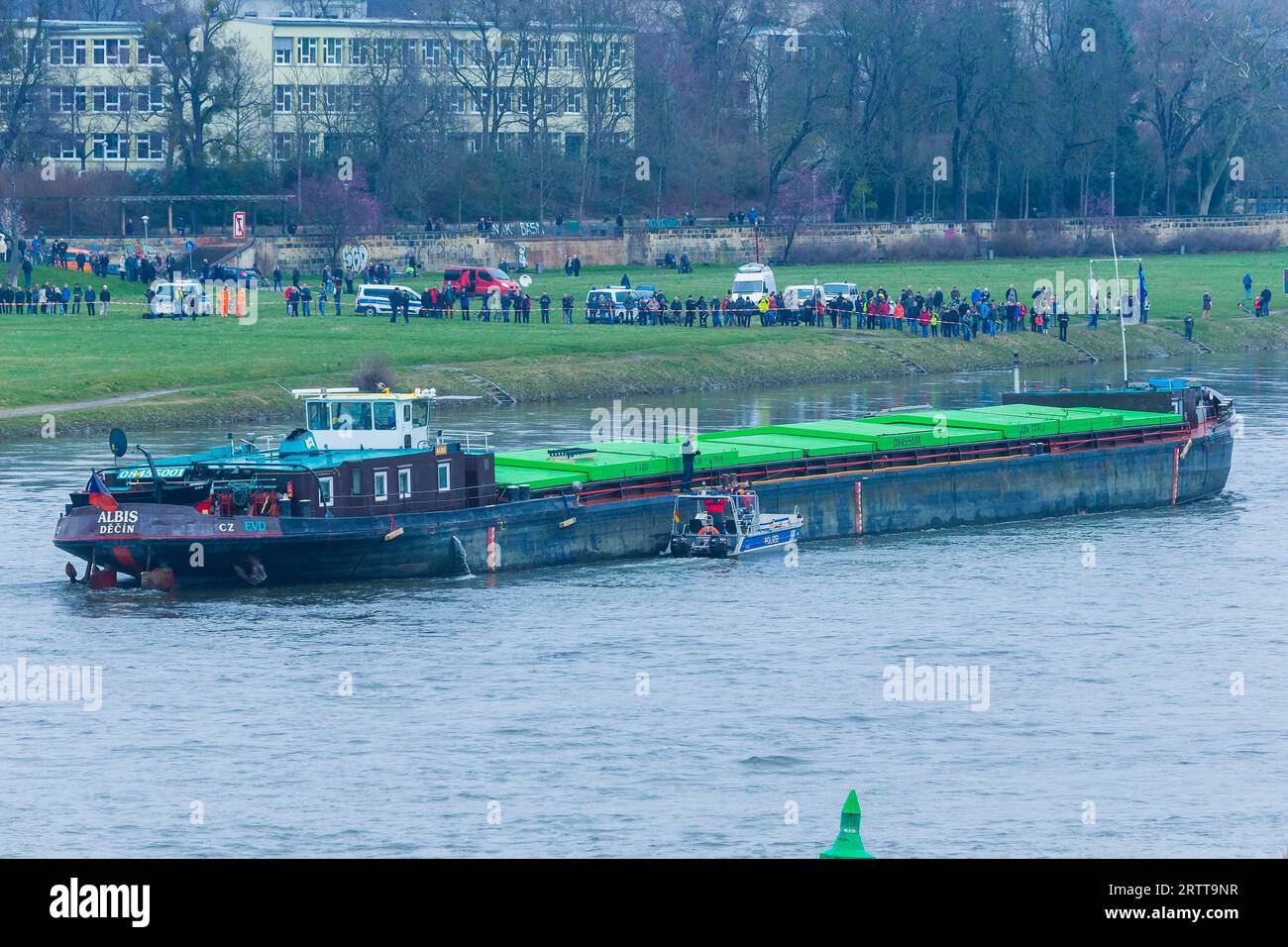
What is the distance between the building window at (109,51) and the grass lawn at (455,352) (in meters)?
38.3

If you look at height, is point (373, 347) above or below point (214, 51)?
below

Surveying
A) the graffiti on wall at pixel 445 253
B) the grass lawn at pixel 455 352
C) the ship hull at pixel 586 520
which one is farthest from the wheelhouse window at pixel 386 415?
the graffiti on wall at pixel 445 253

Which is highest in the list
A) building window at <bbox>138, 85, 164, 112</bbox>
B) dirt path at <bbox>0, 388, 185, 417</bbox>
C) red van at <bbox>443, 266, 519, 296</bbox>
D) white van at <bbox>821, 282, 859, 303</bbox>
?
building window at <bbox>138, 85, 164, 112</bbox>

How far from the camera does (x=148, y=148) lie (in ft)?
461

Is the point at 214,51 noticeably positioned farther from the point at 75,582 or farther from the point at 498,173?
the point at 75,582

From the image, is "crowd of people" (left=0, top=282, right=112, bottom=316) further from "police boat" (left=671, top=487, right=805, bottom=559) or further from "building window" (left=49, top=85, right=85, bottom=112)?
"police boat" (left=671, top=487, right=805, bottom=559)

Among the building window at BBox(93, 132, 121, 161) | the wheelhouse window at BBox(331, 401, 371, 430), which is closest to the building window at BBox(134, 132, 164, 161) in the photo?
the building window at BBox(93, 132, 121, 161)

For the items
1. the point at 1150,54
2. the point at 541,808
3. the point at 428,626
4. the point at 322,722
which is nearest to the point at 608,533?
the point at 428,626

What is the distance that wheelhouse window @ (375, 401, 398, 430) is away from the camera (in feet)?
158

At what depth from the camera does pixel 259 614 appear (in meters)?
41.9

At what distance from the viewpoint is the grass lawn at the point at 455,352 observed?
253 feet

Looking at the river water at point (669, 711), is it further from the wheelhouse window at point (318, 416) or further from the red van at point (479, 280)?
the red van at point (479, 280)

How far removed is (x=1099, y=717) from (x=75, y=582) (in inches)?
852

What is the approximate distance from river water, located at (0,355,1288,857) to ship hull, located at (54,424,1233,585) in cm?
73
